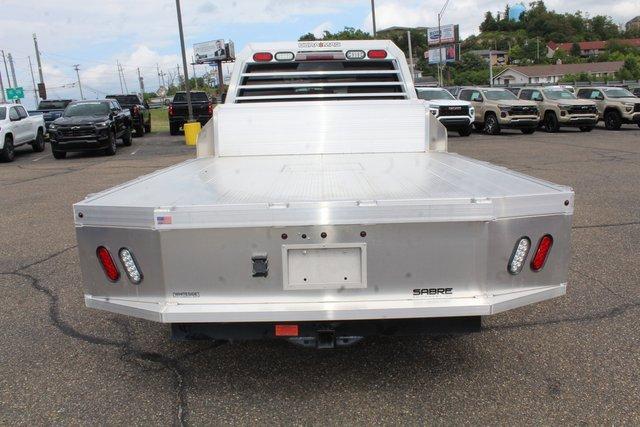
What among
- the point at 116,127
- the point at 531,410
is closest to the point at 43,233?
the point at 531,410

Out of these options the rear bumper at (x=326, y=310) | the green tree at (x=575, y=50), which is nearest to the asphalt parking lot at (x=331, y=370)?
the rear bumper at (x=326, y=310)

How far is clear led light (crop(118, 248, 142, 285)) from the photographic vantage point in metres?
2.96

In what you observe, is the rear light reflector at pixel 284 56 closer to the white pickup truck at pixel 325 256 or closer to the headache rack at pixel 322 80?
the headache rack at pixel 322 80

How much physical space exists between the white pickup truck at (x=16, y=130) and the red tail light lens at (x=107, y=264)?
1687 centimetres

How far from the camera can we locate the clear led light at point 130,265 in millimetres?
2965

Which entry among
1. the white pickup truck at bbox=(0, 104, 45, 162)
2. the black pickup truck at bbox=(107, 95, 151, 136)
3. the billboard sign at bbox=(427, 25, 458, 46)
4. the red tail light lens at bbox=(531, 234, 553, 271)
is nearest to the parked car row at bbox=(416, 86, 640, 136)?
the black pickup truck at bbox=(107, 95, 151, 136)

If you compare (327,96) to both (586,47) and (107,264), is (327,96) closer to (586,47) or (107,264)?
(107,264)

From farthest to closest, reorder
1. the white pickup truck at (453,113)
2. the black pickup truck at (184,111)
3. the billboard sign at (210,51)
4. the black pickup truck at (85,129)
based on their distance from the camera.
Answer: the billboard sign at (210,51) → the black pickup truck at (184,111) → the white pickup truck at (453,113) → the black pickup truck at (85,129)

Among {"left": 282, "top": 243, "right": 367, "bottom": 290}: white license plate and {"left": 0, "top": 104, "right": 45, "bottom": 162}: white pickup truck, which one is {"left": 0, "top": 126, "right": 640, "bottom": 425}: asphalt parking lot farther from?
{"left": 0, "top": 104, "right": 45, "bottom": 162}: white pickup truck

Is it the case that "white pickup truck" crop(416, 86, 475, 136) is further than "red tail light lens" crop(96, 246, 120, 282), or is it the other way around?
"white pickup truck" crop(416, 86, 475, 136)

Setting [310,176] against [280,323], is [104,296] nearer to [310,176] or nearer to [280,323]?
[280,323]

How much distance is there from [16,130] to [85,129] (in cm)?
293

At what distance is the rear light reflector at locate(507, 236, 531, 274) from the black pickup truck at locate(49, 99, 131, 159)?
55.7ft

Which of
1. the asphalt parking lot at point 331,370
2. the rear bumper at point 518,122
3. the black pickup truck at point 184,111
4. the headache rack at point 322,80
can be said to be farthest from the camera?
the black pickup truck at point 184,111
